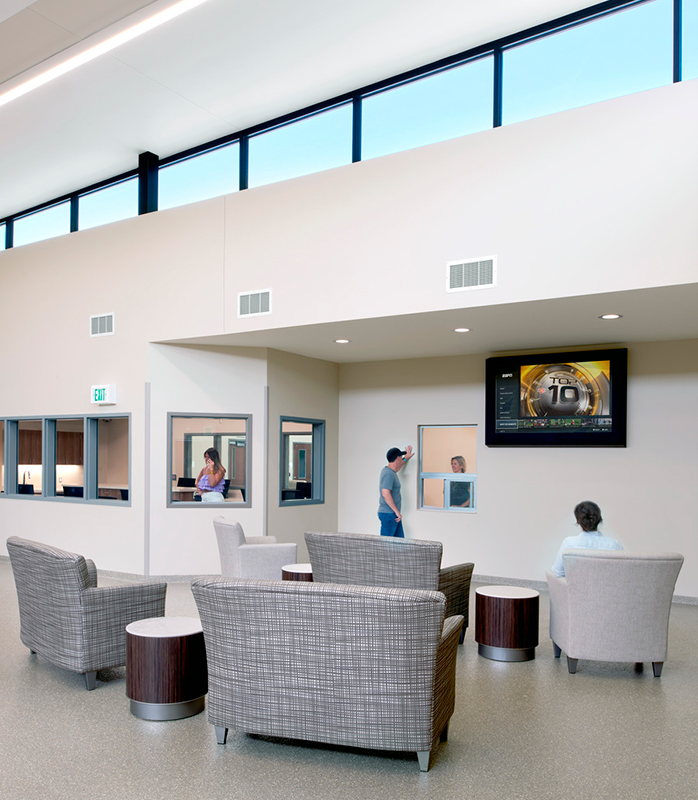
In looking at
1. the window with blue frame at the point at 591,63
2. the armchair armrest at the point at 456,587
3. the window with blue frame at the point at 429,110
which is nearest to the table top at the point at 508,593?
the armchair armrest at the point at 456,587

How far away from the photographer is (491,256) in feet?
18.3

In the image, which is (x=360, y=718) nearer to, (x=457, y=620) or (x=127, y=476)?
(x=457, y=620)

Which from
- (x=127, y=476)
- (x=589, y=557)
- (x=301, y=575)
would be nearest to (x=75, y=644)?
(x=301, y=575)

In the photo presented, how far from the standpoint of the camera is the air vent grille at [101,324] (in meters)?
8.05

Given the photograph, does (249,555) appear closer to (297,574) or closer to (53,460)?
(297,574)

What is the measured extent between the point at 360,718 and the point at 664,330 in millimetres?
4952

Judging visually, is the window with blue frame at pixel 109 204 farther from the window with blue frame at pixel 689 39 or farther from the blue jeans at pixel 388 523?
the window with blue frame at pixel 689 39

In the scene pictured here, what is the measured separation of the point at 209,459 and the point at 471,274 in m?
3.76

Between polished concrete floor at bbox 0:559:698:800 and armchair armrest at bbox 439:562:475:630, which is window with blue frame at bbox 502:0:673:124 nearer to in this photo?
armchair armrest at bbox 439:562:475:630

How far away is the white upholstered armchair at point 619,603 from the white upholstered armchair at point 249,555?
8.64 feet

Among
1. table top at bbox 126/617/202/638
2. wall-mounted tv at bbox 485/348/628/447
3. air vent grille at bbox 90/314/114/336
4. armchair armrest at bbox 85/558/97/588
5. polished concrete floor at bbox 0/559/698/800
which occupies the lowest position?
polished concrete floor at bbox 0/559/698/800

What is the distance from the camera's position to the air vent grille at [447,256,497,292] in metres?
5.59

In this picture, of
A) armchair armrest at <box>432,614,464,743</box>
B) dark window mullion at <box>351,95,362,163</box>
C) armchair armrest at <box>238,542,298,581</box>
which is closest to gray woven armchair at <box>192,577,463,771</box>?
armchair armrest at <box>432,614,464,743</box>

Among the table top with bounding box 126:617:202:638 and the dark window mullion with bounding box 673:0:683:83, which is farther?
the dark window mullion with bounding box 673:0:683:83
